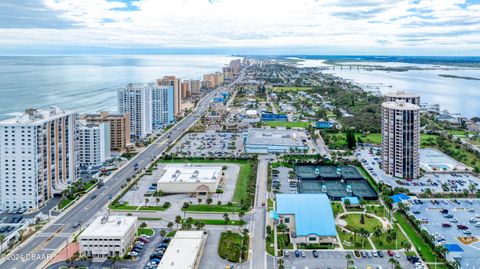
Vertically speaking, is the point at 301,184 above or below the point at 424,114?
below

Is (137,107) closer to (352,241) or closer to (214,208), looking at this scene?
(214,208)

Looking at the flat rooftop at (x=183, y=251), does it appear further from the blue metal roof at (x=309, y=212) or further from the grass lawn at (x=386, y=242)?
the grass lawn at (x=386, y=242)

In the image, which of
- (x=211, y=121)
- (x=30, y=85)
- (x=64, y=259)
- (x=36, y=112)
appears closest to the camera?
(x=64, y=259)

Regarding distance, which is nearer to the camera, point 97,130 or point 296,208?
point 296,208

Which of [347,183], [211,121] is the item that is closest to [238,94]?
[211,121]

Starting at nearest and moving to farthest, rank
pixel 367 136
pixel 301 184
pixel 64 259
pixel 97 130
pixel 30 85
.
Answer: pixel 64 259
pixel 301 184
pixel 97 130
pixel 367 136
pixel 30 85

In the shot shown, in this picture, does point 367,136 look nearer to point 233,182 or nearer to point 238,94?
point 233,182

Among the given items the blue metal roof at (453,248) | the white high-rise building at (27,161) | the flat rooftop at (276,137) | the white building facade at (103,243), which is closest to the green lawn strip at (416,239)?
the blue metal roof at (453,248)
